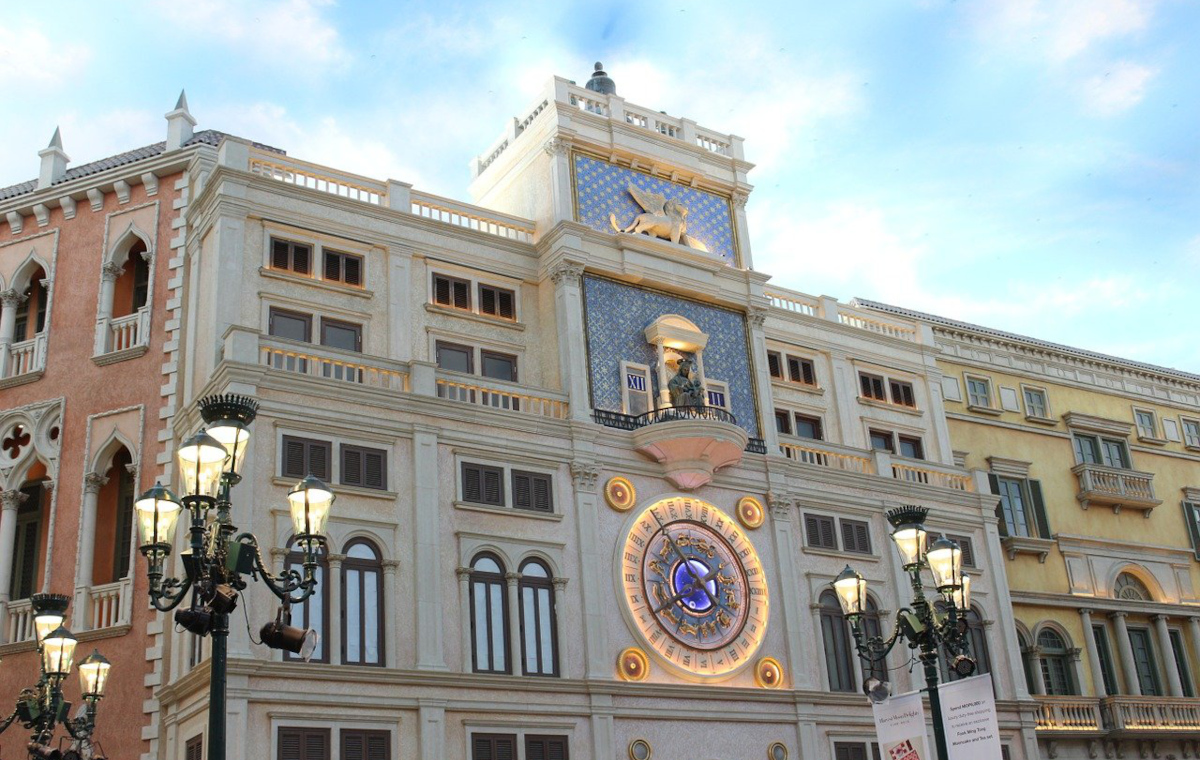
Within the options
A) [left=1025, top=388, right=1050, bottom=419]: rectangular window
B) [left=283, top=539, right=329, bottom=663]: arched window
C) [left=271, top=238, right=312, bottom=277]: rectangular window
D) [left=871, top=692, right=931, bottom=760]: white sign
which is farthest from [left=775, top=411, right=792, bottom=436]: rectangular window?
[left=871, top=692, right=931, bottom=760]: white sign

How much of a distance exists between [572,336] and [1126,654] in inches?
743

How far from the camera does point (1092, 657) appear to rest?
35.6 m

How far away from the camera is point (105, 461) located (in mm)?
26875

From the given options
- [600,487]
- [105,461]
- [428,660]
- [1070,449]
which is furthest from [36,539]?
[1070,449]

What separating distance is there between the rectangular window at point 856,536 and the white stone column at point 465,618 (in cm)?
1001

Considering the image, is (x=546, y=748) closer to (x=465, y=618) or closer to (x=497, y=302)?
(x=465, y=618)

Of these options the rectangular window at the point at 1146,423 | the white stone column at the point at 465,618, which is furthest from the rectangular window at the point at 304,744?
the rectangular window at the point at 1146,423

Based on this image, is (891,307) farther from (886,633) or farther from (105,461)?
(105,461)

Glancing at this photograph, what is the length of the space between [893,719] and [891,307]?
23.8 metres

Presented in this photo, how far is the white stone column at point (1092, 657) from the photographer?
35.2 m

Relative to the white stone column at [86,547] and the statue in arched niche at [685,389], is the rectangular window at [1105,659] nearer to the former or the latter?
the statue in arched niche at [685,389]

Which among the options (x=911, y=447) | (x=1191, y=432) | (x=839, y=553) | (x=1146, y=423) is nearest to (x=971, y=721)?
(x=839, y=553)

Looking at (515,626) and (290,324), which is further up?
(290,324)

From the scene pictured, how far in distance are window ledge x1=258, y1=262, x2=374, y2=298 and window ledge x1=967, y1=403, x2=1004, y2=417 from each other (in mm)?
18371
